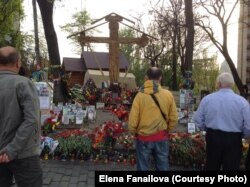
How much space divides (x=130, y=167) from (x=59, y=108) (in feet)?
13.8

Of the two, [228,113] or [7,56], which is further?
[228,113]

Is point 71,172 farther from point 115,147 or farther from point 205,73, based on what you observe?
point 205,73

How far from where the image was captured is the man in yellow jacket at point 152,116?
6.26 metres

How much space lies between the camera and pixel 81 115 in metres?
12.1

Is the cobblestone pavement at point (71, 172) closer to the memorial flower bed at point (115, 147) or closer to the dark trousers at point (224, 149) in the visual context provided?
the memorial flower bed at point (115, 147)

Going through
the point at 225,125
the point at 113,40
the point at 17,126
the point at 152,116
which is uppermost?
the point at 113,40

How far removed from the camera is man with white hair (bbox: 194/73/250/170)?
6.04 m

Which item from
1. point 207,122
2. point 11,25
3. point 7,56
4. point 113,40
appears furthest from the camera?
point 11,25

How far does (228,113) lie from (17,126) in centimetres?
283

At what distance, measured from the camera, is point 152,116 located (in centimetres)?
625

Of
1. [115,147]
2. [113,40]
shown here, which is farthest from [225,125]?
[113,40]

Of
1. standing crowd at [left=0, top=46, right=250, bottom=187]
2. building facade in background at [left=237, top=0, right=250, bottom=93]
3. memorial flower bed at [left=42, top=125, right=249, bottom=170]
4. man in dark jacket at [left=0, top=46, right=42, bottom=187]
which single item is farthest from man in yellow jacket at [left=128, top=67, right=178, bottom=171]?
building facade in background at [left=237, top=0, right=250, bottom=93]

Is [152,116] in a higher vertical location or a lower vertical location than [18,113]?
lower

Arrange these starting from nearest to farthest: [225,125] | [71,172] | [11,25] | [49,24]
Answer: [225,125], [71,172], [49,24], [11,25]
